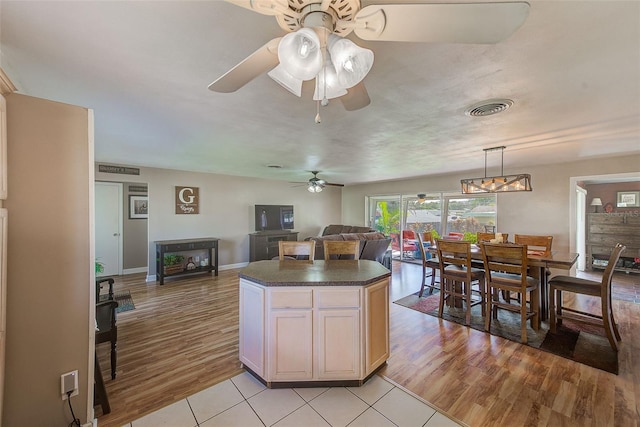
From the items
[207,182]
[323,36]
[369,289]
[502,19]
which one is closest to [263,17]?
[323,36]

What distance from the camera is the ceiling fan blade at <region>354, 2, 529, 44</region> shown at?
0.85m

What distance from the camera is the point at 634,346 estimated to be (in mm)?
2695

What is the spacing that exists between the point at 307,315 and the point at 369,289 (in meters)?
0.52

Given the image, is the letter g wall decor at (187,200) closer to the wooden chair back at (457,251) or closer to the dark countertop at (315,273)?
the dark countertop at (315,273)

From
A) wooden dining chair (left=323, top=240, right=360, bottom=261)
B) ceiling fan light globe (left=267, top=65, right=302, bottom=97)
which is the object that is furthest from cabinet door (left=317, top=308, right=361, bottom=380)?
ceiling fan light globe (left=267, top=65, right=302, bottom=97)

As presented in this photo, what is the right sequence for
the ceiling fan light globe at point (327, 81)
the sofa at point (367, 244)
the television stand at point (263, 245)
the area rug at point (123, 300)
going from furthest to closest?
the television stand at point (263, 245) < the sofa at point (367, 244) < the area rug at point (123, 300) < the ceiling fan light globe at point (327, 81)

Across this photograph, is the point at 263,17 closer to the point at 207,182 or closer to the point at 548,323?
the point at 548,323

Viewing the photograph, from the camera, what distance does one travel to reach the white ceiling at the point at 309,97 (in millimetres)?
1260

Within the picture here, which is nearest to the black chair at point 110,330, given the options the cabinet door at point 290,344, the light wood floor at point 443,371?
the light wood floor at point 443,371

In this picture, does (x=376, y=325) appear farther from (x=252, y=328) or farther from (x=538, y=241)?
(x=538, y=241)

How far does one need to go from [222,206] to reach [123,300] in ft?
9.06

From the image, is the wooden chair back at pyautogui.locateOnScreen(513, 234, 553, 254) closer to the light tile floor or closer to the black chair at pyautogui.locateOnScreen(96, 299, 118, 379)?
the light tile floor

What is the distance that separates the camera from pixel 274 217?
276 inches

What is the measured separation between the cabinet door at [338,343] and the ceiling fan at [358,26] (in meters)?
1.63
